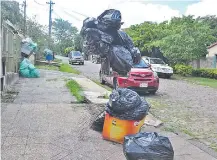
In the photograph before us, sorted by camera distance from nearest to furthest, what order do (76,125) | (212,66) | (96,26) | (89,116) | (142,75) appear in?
(96,26), (76,125), (89,116), (142,75), (212,66)

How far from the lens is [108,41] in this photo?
5.16m

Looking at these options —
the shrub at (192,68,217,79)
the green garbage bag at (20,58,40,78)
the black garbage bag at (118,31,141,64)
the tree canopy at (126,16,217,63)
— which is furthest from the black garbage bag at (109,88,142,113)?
the shrub at (192,68,217,79)

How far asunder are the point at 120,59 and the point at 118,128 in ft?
3.79

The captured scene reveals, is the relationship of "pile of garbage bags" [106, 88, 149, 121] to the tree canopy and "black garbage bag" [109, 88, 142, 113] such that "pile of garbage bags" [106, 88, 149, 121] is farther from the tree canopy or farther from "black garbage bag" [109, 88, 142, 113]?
the tree canopy

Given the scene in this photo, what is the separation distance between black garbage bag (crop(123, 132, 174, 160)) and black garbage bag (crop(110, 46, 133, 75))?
3.95ft

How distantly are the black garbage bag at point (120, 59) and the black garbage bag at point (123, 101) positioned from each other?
15.4 inches

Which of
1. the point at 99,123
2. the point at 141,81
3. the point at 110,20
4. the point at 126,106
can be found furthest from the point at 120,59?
the point at 141,81

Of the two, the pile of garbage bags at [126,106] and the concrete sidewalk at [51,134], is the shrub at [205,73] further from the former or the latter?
the pile of garbage bags at [126,106]

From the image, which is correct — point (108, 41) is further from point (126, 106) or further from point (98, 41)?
point (126, 106)

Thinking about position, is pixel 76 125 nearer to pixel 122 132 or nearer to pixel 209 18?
pixel 122 132

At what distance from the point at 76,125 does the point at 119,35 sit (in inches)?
84.1

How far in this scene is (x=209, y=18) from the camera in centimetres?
4491

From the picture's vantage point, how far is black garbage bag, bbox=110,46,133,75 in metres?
5.14

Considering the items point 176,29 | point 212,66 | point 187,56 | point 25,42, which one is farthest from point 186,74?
point 25,42
